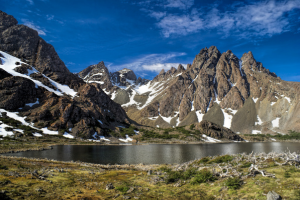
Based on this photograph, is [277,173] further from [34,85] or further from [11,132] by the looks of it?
[34,85]

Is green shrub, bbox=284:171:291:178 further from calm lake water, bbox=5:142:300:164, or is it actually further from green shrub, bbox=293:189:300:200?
calm lake water, bbox=5:142:300:164

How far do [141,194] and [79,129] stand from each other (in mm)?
152803

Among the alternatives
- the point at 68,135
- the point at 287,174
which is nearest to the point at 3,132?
the point at 68,135

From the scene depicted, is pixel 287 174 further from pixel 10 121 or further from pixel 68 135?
pixel 10 121

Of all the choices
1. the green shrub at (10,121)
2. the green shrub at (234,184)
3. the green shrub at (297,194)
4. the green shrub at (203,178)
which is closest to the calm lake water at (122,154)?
the green shrub at (203,178)

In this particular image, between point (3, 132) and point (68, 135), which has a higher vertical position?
point (3, 132)

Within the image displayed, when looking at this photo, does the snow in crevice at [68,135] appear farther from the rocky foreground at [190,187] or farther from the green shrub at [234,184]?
the green shrub at [234,184]

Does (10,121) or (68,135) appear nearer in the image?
(10,121)

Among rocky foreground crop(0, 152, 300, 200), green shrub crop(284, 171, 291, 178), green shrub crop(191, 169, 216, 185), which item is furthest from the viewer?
green shrub crop(191, 169, 216, 185)

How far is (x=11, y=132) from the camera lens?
371 ft

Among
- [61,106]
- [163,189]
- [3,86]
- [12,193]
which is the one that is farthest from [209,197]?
[3,86]

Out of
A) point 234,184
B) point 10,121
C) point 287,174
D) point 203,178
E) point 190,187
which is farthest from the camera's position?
point 10,121

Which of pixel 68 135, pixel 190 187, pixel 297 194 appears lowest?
pixel 68 135

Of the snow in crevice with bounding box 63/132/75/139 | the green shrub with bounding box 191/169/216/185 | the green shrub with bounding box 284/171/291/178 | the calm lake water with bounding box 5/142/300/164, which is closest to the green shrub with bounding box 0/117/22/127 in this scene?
the snow in crevice with bounding box 63/132/75/139
